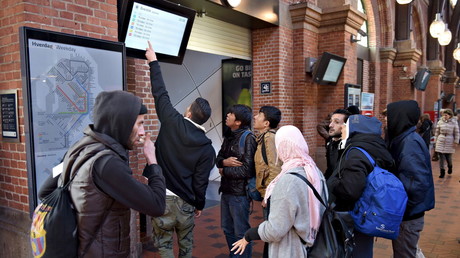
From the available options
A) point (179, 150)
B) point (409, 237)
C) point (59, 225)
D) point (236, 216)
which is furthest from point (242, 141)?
point (59, 225)

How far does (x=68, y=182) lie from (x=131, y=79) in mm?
2788

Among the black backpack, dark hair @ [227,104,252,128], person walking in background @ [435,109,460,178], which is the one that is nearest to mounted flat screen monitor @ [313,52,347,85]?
person walking in background @ [435,109,460,178]

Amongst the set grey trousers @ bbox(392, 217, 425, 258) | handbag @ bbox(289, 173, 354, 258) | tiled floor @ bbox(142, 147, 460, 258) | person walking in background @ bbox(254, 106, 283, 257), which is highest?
person walking in background @ bbox(254, 106, 283, 257)

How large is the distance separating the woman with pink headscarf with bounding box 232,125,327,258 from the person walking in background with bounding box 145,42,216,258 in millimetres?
733

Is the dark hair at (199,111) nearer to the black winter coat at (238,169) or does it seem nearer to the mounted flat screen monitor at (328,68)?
the black winter coat at (238,169)

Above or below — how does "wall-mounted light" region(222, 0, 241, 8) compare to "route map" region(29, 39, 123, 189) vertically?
above

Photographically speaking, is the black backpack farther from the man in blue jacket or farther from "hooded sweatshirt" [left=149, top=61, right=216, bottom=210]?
the man in blue jacket

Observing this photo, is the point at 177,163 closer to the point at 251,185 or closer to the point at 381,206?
the point at 251,185

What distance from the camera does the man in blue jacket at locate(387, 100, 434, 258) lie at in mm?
2967

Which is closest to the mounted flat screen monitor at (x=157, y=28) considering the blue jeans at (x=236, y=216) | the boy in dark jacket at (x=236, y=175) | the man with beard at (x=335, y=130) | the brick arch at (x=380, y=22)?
the boy in dark jacket at (x=236, y=175)

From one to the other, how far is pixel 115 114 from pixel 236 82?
270 inches

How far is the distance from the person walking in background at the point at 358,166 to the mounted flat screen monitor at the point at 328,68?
5.11m

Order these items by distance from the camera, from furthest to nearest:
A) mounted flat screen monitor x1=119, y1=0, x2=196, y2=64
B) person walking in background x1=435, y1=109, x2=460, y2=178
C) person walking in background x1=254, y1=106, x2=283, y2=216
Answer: person walking in background x1=435, y1=109, x2=460, y2=178 < person walking in background x1=254, y1=106, x2=283, y2=216 < mounted flat screen monitor x1=119, y1=0, x2=196, y2=64

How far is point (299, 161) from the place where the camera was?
2.41 metres
